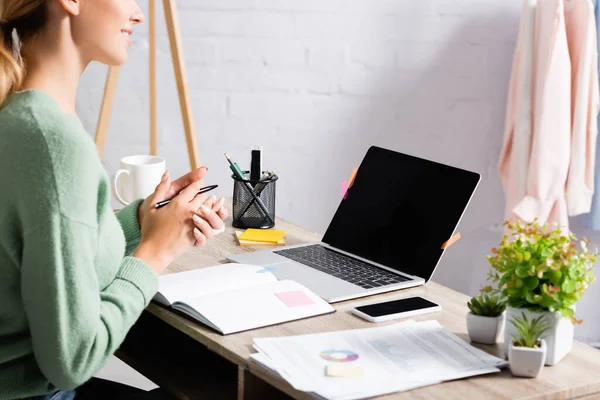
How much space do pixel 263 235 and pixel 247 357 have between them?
66 centimetres

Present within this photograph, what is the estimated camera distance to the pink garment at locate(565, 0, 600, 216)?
8.80 feet

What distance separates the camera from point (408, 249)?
1.72m

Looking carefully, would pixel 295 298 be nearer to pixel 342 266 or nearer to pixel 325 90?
pixel 342 266

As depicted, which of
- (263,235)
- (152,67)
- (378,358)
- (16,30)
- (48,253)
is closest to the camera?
(48,253)

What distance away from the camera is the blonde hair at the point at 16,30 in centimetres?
132

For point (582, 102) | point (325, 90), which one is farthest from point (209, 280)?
point (582, 102)

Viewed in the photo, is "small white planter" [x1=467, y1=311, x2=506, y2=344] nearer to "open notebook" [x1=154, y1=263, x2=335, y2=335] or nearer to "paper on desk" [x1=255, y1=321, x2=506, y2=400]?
"paper on desk" [x1=255, y1=321, x2=506, y2=400]

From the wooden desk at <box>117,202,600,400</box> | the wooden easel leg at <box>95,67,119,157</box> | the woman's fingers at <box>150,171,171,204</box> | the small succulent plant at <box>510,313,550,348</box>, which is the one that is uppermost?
the wooden easel leg at <box>95,67,119,157</box>

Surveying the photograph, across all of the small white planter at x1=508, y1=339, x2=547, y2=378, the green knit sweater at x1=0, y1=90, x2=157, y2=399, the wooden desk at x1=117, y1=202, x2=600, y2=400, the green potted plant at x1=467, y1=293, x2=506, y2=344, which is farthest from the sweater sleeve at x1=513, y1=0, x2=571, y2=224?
the green knit sweater at x1=0, y1=90, x2=157, y2=399

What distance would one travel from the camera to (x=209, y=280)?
1.60 m

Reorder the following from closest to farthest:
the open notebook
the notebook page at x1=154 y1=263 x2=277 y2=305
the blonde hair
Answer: the blonde hair
the open notebook
the notebook page at x1=154 y1=263 x2=277 y2=305

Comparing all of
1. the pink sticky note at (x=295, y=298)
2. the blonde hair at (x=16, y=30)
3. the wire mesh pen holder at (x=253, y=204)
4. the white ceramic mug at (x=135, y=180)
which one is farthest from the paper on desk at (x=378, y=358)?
the white ceramic mug at (x=135, y=180)

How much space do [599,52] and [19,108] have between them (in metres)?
2.10

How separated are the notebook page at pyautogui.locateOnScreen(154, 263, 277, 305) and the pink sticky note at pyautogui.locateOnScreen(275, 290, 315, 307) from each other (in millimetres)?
85
